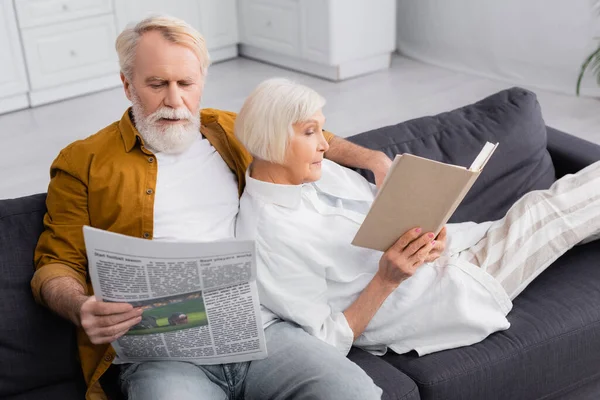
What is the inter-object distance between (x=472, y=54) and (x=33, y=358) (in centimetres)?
391

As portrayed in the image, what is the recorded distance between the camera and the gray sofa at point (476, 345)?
1865 mm

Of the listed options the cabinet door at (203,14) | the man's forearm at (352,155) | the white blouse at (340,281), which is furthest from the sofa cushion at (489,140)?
the cabinet door at (203,14)

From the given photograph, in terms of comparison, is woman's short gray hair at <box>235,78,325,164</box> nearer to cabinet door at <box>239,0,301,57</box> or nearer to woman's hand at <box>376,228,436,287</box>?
woman's hand at <box>376,228,436,287</box>

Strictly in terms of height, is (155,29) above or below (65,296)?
above

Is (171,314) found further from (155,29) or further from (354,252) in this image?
(155,29)

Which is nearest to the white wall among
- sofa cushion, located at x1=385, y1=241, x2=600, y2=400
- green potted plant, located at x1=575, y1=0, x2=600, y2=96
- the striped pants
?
green potted plant, located at x1=575, y1=0, x2=600, y2=96

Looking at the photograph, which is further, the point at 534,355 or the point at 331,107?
the point at 331,107

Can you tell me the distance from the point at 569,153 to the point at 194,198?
1.22m

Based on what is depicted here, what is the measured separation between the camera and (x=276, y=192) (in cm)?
189

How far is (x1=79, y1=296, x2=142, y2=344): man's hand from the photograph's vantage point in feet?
5.29

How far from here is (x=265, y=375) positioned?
1.76 m

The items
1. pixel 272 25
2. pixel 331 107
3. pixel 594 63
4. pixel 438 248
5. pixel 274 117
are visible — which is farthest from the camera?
pixel 272 25

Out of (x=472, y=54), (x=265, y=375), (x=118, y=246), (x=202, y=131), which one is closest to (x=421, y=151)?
(x=202, y=131)

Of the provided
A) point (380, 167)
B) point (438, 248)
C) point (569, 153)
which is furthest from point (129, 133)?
point (569, 153)
